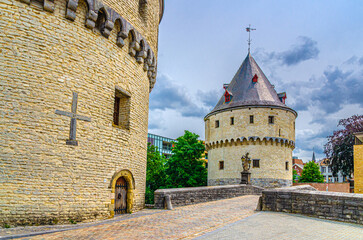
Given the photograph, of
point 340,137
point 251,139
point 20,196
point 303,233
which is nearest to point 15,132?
point 20,196

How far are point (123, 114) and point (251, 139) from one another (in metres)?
20.2

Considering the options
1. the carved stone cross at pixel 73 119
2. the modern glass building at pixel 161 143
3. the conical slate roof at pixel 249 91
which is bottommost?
the carved stone cross at pixel 73 119

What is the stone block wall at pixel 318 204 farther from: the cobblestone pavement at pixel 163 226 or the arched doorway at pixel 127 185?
the arched doorway at pixel 127 185

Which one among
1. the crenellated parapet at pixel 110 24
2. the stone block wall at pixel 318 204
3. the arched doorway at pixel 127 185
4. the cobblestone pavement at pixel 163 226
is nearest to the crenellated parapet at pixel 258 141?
the crenellated parapet at pixel 110 24

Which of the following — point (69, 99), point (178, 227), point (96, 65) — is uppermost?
point (96, 65)

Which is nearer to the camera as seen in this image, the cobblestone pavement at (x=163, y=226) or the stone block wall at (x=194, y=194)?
the cobblestone pavement at (x=163, y=226)

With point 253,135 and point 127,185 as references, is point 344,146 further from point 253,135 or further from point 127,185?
point 127,185

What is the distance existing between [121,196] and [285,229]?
664cm

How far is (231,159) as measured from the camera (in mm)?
32250

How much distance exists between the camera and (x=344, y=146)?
34.7 m

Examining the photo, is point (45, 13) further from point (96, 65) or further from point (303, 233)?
point (303, 233)

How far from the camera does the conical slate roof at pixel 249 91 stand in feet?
106

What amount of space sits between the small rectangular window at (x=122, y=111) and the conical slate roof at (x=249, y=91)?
2047 cm

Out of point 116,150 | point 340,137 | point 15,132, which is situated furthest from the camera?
point 340,137
